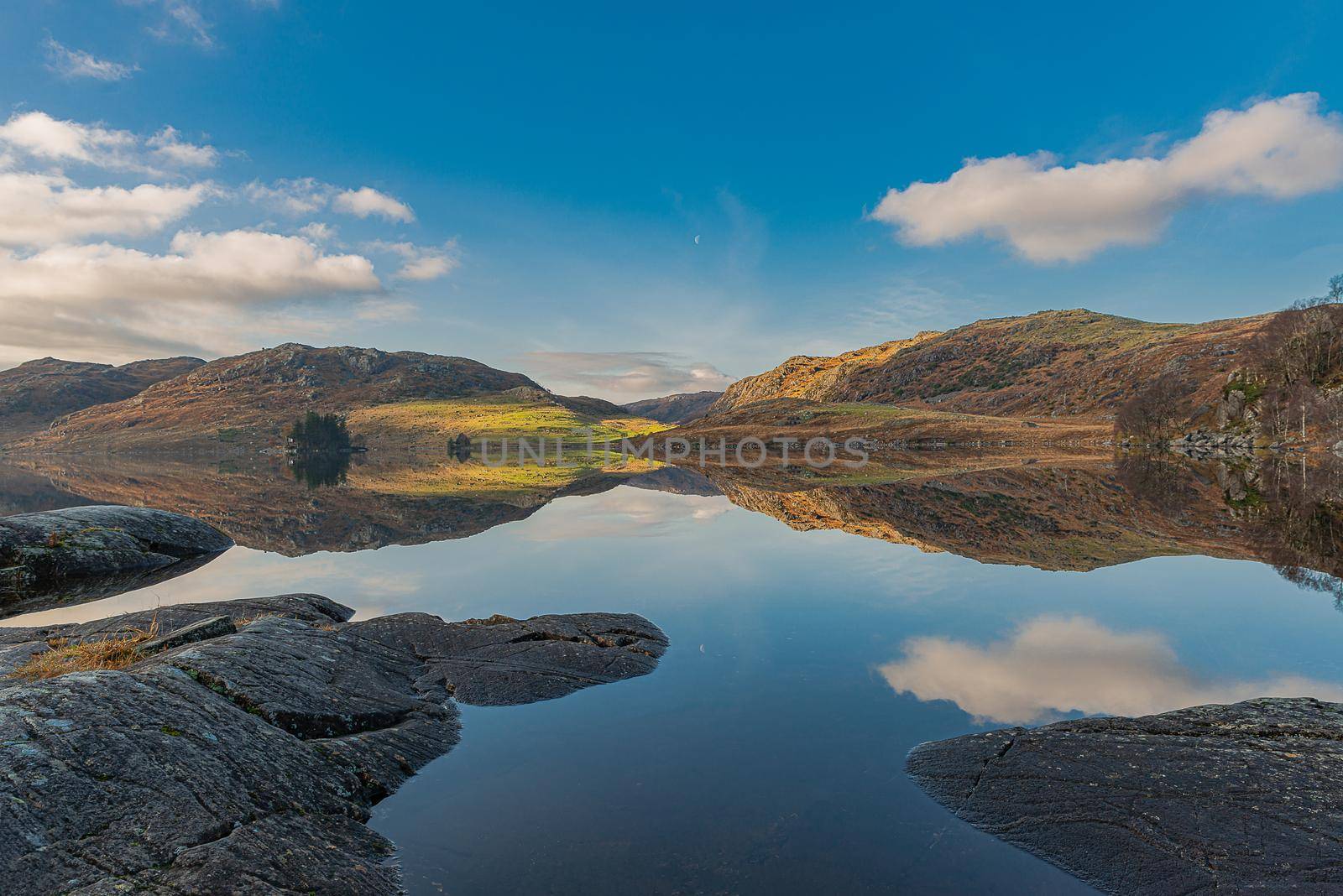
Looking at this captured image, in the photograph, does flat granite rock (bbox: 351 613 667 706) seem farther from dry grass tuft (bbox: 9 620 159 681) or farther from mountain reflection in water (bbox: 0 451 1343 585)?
mountain reflection in water (bbox: 0 451 1343 585)

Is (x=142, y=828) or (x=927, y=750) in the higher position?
(x=142, y=828)

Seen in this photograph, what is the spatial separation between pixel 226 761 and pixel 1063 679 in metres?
16.5

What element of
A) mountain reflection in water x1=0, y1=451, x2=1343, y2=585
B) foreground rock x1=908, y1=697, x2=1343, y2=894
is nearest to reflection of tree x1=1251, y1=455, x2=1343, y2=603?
mountain reflection in water x1=0, y1=451, x2=1343, y2=585

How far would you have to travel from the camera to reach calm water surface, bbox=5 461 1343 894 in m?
8.87

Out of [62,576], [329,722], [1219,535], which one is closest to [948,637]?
[329,722]

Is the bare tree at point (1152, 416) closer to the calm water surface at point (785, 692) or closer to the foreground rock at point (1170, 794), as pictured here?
the calm water surface at point (785, 692)

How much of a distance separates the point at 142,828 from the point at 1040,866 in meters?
11.1

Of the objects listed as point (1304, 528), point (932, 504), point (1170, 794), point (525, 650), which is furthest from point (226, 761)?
point (932, 504)

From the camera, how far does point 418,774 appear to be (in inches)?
445

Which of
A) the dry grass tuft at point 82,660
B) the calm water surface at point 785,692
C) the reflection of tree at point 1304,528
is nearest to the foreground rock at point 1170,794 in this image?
the calm water surface at point 785,692

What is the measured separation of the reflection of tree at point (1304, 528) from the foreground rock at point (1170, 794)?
1511 cm

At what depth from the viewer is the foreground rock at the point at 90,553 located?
2506cm

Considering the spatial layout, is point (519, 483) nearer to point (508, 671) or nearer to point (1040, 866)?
point (508, 671)

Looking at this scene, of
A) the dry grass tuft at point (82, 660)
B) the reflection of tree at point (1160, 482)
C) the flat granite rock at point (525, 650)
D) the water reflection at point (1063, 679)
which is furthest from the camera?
the reflection of tree at point (1160, 482)
